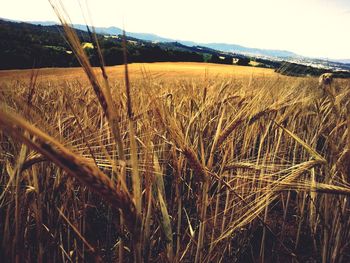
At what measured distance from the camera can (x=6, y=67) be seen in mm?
18375

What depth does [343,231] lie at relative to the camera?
100 centimetres

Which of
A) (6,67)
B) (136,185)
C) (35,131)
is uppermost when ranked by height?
(35,131)

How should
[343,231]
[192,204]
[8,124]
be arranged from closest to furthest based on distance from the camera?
[8,124]
[343,231]
[192,204]

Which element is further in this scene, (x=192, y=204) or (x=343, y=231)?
(x=192, y=204)

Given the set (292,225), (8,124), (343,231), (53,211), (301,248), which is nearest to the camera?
(8,124)

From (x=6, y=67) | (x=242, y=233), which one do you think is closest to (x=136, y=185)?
(x=242, y=233)

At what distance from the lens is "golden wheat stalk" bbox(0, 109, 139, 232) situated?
1.03ft

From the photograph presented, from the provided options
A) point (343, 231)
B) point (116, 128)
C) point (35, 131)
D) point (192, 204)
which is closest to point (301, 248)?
point (343, 231)

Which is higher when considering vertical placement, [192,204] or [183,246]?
[192,204]

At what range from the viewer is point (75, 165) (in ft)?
1.23

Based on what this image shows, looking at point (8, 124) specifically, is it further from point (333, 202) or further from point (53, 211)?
point (333, 202)

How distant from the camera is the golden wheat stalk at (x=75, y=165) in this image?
313 millimetres

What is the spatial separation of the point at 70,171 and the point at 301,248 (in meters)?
1.36

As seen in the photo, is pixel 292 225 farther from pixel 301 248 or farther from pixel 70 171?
pixel 70 171
